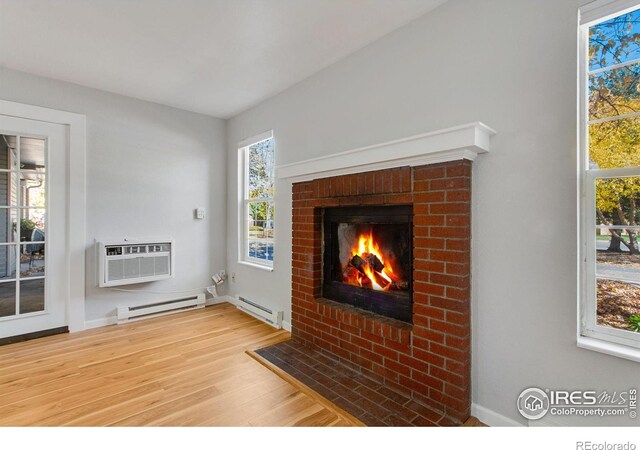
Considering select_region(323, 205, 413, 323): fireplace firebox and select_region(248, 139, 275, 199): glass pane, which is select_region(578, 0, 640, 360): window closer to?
select_region(323, 205, 413, 323): fireplace firebox

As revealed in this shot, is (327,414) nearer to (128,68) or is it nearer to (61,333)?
(61,333)

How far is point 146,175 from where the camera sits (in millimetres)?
3633

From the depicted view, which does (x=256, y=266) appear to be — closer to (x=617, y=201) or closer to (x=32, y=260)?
(x=32, y=260)

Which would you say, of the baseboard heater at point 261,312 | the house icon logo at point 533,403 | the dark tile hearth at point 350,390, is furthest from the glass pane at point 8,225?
the house icon logo at point 533,403

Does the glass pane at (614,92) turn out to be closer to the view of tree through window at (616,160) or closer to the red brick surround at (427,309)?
the view of tree through window at (616,160)

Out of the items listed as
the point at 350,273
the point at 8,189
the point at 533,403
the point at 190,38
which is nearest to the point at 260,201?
the point at 350,273

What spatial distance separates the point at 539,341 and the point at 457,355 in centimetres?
41

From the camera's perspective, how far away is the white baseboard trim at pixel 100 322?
10.7ft

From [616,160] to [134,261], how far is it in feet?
13.3

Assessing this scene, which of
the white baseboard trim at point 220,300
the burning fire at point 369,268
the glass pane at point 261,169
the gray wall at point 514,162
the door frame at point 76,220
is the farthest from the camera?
the white baseboard trim at point 220,300

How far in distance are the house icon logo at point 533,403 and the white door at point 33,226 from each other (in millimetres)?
4004

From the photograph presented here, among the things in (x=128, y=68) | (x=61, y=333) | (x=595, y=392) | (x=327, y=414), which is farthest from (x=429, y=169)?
(x=61, y=333)
